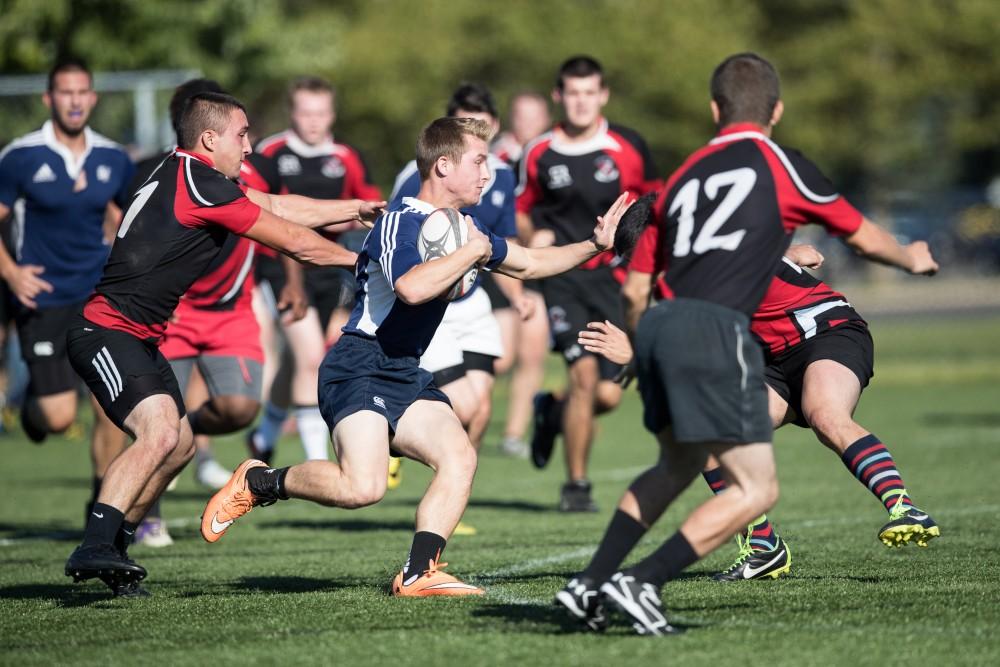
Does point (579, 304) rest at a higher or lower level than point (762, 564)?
higher

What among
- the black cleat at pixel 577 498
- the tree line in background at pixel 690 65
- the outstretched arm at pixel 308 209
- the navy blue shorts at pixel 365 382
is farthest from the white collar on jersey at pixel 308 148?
the tree line in background at pixel 690 65

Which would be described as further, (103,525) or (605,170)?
(605,170)

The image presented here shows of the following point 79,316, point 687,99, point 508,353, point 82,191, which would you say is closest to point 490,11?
point 687,99

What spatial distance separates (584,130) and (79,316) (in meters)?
4.83

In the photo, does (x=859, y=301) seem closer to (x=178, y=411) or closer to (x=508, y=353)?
(x=508, y=353)

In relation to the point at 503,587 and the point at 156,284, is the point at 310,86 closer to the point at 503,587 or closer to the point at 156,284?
the point at 156,284

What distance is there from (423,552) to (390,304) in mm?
1092

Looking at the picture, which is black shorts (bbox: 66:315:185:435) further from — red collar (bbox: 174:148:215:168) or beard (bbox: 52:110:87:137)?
beard (bbox: 52:110:87:137)

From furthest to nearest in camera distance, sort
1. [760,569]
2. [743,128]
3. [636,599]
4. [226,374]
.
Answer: [226,374] → [760,569] → [743,128] → [636,599]

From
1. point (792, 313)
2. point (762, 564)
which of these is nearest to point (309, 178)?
point (792, 313)

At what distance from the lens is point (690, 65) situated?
38.1 m

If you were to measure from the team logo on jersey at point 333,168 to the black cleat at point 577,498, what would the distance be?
123 inches

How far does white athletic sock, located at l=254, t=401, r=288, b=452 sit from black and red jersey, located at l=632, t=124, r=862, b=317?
576 cm

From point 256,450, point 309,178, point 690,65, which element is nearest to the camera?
point 256,450
